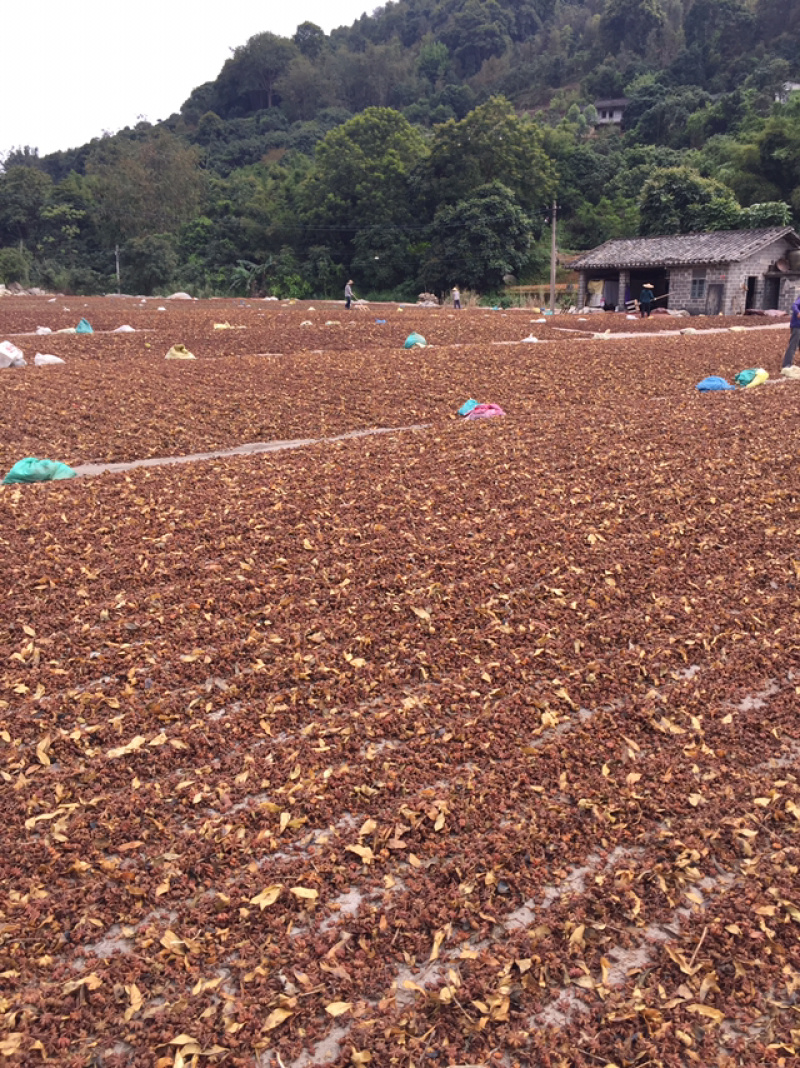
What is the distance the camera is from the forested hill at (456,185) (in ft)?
149

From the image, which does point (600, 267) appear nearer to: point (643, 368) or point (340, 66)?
point (643, 368)

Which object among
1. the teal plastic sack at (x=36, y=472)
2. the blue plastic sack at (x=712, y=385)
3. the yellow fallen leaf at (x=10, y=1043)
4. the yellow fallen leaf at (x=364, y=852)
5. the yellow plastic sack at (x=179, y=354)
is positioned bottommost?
the yellow fallen leaf at (x=10, y=1043)

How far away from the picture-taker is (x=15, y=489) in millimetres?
7684

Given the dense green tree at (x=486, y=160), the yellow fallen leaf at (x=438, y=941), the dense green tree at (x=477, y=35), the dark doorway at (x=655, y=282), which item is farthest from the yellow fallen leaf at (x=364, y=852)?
the dense green tree at (x=477, y=35)

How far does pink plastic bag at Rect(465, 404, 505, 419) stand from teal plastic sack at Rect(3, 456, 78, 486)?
5.03 metres

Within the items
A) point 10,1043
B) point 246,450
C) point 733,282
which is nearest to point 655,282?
point 733,282

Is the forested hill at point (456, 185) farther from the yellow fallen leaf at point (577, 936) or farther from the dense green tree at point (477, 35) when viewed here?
the yellow fallen leaf at point (577, 936)

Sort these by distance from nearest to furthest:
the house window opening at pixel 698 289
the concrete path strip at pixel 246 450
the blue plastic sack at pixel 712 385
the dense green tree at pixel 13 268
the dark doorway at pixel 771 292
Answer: the concrete path strip at pixel 246 450
the blue plastic sack at pixel 712 385
the house window opening at pixel 698 289
the dark doorway at pixel 771 292
the dense green tree at pixel 13 268

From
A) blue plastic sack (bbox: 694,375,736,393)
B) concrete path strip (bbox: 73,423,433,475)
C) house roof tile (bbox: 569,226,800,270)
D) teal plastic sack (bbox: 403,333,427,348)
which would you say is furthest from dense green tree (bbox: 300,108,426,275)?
concrete path strip (bbox: 73,423,433,475)

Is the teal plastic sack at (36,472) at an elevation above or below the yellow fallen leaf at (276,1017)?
above

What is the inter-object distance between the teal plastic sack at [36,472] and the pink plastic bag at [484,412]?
198 inches

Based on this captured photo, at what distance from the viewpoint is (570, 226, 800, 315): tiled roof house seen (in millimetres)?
31453

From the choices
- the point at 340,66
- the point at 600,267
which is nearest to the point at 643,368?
the point at 600,267

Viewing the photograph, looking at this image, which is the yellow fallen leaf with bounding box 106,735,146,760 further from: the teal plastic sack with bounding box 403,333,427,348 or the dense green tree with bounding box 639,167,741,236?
the dense green tree with bounding box 639,167,741,236
